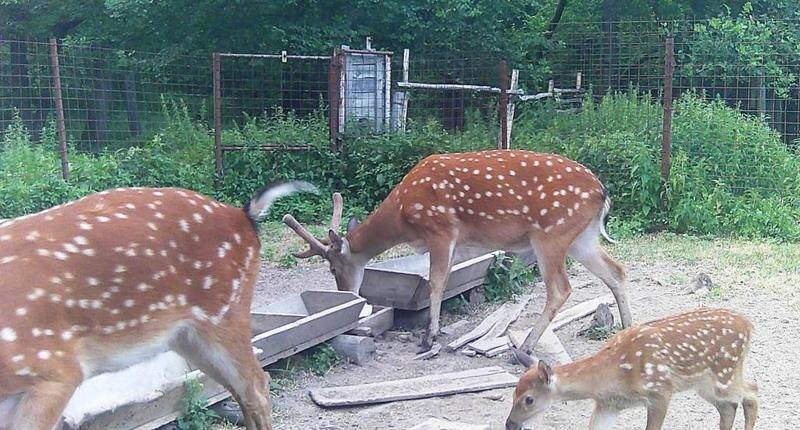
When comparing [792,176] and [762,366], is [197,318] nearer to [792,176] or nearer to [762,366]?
[762,366]

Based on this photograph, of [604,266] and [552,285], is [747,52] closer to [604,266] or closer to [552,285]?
[604,266]

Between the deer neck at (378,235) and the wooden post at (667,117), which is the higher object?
the wooden post at (667,117)

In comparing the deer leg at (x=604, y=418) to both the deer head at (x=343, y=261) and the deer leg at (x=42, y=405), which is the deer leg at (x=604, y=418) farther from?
the deer head at (x=343, y=261)

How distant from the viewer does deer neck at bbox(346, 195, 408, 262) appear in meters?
7.19

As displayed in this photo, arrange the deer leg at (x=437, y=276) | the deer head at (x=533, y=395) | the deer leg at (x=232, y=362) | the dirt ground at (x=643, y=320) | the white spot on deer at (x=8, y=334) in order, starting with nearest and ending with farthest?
the white spot on deer at (x=8, y=334) → the deer leg at (x=232, y=362) → the deer head at (x=533, y=395) → the dirt ground at (x=643, y=320) → the deer leg at (x=437, y=276)

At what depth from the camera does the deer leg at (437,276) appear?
668 cm

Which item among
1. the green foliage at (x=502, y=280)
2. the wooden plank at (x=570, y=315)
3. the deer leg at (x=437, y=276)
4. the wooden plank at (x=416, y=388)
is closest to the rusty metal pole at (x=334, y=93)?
the green foliage at (x=502, y=280)

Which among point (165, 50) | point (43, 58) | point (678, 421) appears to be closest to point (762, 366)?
point (678, 421)

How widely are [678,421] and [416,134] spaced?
24.1 ft

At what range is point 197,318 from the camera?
390 centimetres

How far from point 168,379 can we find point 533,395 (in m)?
1.78

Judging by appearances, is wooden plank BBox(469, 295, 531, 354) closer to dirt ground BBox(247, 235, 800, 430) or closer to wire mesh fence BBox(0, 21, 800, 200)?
dirt ground BBox(247, 235, 800, 430)

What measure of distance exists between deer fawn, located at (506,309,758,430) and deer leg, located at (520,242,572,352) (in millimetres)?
1695

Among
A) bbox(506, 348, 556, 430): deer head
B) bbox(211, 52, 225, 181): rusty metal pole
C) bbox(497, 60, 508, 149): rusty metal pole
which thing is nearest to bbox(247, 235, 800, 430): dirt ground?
bbox(506, 348, 556, 430): deer head
